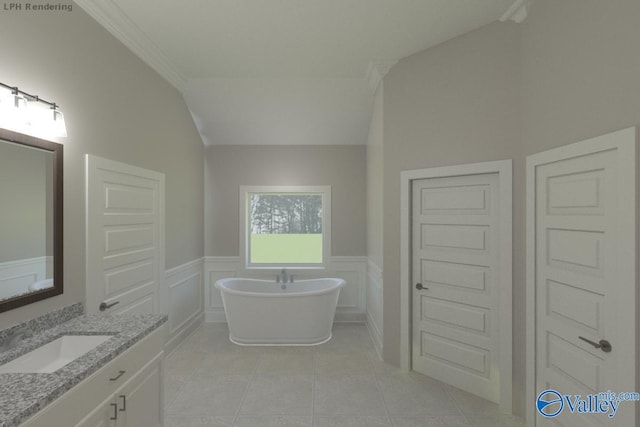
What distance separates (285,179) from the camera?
14.1 feet

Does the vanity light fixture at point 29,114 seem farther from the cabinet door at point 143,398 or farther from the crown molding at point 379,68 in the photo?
the crown molding at point 379,68

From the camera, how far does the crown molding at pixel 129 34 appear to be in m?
2.09

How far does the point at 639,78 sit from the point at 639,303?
40.1 inches

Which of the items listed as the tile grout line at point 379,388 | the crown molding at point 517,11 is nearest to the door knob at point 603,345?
the tile grout line at point 379,388

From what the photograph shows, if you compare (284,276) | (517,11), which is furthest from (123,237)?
(517,11)

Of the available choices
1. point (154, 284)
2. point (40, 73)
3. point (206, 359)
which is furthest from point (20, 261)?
point (206, 359)

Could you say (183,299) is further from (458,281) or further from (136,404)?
(458,281)

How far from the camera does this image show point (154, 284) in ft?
9.61

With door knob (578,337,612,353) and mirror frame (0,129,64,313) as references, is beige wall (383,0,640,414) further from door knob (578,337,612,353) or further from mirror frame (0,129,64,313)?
mirror frame (0,129,64,313)

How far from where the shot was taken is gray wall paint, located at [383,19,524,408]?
230 centimetres

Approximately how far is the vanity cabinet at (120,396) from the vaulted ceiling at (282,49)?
221 centimetres

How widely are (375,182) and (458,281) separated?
1386mm

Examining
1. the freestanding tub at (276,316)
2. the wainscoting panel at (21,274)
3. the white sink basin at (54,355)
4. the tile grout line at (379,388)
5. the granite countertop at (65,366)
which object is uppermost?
the wainscoting panel at (21,274)

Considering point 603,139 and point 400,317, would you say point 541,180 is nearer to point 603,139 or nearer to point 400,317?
point 603,139
